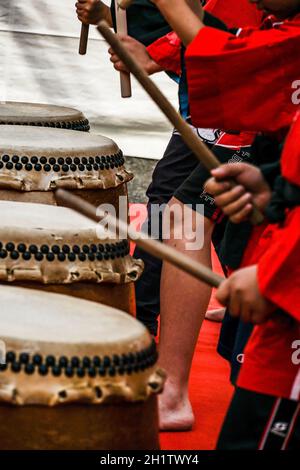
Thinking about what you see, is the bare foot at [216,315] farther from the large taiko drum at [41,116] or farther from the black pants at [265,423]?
the black pants at [265,423]

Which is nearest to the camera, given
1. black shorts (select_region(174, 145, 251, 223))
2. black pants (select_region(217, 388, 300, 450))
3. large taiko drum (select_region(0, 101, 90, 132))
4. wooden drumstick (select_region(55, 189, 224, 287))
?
wooden drumstick (select_region(55, 189, 224, 287))

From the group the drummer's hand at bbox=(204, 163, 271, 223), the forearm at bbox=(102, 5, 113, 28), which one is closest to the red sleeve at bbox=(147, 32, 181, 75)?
the forearm at bbox=(102, 5, 113, 28)

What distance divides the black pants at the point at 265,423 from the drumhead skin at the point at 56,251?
0.46 meters

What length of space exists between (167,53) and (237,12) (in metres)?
0.20

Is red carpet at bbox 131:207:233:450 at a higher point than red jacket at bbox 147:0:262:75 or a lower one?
lower

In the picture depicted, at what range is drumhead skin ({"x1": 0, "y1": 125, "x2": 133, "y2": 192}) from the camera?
251 centimetres

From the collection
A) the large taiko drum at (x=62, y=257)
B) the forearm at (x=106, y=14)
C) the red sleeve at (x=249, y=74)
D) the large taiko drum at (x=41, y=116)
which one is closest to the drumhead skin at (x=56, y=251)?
the large taiko drum at (x=62, y=257)

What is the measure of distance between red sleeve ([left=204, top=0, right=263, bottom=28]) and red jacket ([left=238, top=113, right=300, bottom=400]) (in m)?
0.78

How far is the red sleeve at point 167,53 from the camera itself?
2703mm

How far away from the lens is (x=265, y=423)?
1.84 meters

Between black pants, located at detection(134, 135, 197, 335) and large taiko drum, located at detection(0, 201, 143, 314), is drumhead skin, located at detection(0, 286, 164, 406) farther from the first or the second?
black pants, located at detection(134, 135, 197, 335)

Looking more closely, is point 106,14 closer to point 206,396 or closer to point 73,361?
point 206,396

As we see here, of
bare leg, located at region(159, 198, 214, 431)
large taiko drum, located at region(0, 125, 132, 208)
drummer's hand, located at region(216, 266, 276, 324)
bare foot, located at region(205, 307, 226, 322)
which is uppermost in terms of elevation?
drummer's hand, located at region(216, 266, 276, 324)

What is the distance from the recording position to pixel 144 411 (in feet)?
6.11
